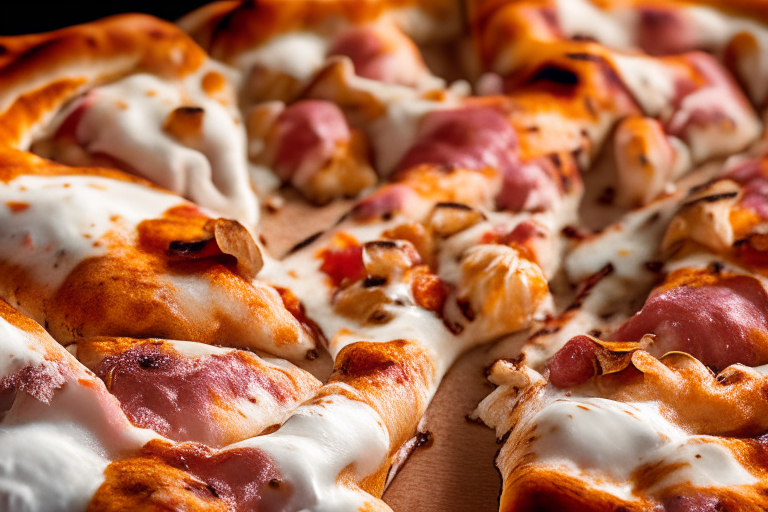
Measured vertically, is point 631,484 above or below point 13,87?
below

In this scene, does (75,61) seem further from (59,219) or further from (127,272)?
(127,272)

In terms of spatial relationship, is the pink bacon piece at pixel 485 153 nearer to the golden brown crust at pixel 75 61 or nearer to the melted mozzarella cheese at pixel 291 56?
the melted mozzarella cheese at pixel 291 56

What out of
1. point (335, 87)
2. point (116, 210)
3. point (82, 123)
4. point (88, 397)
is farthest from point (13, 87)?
point (88, 397)

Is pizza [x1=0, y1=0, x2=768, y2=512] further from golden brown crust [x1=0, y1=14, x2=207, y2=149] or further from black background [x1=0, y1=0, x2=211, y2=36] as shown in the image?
black background [x1=0, y1=0, x2=211, y2=36]

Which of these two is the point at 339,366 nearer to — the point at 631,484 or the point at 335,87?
the point at 631,484

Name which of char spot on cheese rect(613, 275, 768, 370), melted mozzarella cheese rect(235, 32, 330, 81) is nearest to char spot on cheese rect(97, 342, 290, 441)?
char spot on cheese rect(613, 275, 768, 370)

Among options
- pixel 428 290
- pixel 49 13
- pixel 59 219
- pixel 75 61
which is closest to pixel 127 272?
pixel 59 219
